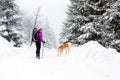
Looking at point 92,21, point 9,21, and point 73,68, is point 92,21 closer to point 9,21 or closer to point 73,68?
point 73,68

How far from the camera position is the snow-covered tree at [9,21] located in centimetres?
2600

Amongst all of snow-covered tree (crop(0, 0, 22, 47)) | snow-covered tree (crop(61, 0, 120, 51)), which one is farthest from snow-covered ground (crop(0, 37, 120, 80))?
snow-covered tree (crop(0, 0, 22, 47))

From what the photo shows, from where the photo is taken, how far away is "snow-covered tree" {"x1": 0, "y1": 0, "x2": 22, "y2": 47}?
26.0 metres

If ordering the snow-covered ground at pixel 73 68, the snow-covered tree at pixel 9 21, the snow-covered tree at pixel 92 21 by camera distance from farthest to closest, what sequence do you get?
the snow-covered tree at pixel 9 21 < the snow-covered tree at pixel 92 21 < the snow-covered ground at pixel 73 68

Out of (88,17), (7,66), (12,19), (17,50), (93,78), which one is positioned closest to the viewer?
(93,78)

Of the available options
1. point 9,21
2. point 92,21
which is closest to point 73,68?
point 92,21

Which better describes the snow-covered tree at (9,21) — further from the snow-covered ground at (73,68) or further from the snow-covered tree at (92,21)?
the snow-covered ground at (73,68)

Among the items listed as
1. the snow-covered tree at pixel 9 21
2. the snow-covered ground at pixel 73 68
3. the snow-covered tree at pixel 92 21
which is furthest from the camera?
the snow-covered tree at pixel 9 21

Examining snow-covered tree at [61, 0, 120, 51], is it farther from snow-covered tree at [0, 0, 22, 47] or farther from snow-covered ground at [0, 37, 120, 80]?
snow-covered tree at [0, 0, 22, 47]

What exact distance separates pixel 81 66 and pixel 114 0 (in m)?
6.10

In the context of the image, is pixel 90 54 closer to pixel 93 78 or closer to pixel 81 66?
pixel 81 66

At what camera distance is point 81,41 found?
19656mm

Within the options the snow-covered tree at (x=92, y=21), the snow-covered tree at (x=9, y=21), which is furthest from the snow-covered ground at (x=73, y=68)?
the snow-covered tree at (x=9, y=21)

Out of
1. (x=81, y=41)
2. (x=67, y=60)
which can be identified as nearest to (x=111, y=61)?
(x=67, y=60)
